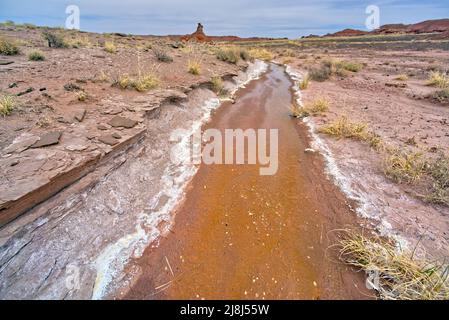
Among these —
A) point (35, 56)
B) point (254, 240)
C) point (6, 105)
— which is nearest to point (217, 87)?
point (35, 56)

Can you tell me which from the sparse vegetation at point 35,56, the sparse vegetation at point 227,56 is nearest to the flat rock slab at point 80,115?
the sparse vegetation at point 35,56

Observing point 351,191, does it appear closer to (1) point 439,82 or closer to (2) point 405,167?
(2) point 405,167

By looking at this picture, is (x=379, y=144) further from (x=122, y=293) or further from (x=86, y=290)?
(x=86, y=290)

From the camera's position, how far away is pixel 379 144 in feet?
17.5

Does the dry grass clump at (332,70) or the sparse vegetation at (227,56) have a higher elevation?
the sparse vegetation at (227,56)

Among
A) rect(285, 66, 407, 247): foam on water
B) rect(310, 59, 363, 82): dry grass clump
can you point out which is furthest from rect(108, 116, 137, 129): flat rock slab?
rect(310, 59, 363, 82): dry grass clump

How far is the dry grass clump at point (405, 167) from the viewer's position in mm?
4301

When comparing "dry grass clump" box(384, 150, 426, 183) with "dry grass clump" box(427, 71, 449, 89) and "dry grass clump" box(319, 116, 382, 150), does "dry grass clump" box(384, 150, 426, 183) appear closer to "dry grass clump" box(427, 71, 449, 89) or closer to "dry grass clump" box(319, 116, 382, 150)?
"dry grass clump" box(319, 116, 382, 150)

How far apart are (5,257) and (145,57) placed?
1082cm

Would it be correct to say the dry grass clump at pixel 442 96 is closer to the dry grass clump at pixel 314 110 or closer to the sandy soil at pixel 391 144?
the sandy soil at pixel 391 144

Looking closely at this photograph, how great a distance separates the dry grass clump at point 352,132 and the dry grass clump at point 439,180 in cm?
110

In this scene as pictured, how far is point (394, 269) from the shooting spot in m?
2.70

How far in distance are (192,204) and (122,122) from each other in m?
2.66
